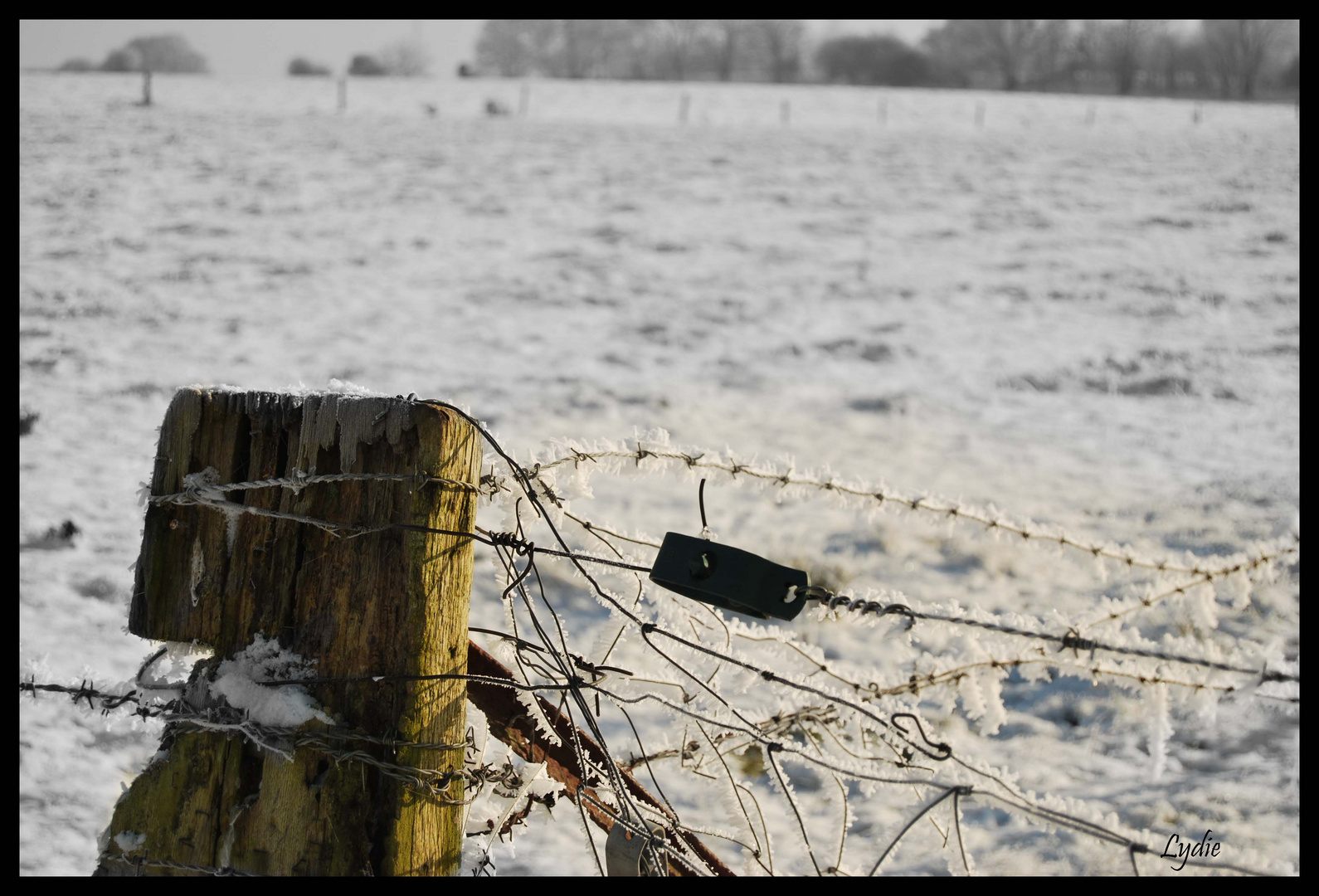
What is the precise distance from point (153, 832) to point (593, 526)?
800 millimetres

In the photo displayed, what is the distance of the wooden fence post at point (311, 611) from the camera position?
1146 millimetres

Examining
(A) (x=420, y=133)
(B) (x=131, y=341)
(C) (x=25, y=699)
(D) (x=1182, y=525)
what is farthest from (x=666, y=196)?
(C) (x=25, y=699)

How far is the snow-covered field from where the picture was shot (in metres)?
3.25

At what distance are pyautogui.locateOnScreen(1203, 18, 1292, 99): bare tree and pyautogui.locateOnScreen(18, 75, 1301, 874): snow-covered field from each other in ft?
14.6

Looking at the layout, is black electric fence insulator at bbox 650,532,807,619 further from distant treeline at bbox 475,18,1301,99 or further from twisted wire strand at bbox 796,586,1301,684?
distant treeline at bbox 475,18,1301,99

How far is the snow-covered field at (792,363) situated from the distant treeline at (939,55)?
6219mm

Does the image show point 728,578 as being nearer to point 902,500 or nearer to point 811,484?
point 811,484

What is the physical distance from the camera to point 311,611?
3.82ft

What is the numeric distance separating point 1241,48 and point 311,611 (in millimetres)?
29675

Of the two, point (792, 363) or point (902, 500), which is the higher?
point (902, 500)

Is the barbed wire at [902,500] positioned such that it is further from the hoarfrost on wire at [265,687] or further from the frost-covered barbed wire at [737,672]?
the hoarfrost on wire at [265,687]

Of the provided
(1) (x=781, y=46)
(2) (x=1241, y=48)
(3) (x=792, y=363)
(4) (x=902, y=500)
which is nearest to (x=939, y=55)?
(1) (x=781, y=46)

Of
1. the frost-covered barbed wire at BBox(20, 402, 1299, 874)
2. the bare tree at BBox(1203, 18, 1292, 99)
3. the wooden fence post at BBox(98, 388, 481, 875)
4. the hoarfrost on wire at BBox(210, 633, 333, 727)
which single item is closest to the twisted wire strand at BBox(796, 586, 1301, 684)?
the frost-covered barbed wire at BBox(20, 402, 1299, 874)

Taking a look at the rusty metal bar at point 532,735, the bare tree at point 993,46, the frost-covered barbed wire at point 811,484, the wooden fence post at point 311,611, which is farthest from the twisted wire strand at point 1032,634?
the bare tree at point 993,46
